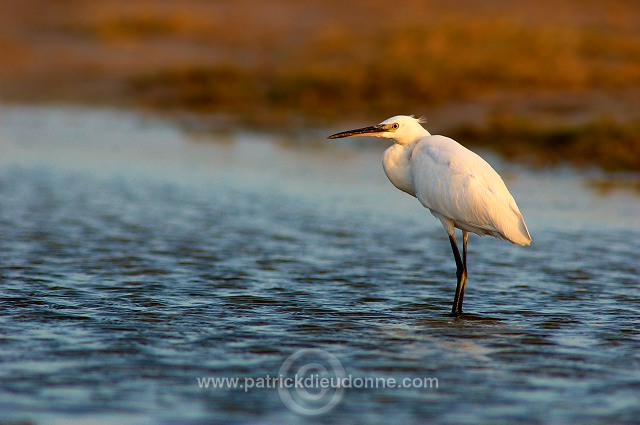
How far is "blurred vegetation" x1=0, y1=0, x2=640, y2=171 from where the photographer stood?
16453 mm

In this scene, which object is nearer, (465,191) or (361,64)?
(465,191)

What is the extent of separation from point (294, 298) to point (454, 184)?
1.43 metres

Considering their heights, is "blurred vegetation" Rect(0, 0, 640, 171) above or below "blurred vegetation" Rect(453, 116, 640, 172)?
above

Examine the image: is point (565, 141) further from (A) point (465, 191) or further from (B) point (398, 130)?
(A) point (465, 191)

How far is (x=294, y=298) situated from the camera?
733cm

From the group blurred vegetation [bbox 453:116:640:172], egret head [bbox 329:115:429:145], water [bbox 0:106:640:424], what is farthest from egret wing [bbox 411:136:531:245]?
blurred vegetation [bbox 453:116:640:172]

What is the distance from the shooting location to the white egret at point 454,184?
6.98 metres

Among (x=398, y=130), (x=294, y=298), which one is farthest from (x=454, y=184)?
(x=294, y=298)

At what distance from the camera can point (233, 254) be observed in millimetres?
9062

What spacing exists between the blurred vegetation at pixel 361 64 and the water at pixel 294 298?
3.06m

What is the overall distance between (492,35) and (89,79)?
904 centimetres

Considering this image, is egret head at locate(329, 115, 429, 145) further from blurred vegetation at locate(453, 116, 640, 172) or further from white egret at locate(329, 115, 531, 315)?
blurred vegetation at locate(453, 116, 640, 172)

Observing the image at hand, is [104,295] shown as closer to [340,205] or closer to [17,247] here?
[17,247]

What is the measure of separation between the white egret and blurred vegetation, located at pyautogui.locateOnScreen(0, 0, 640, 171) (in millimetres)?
7196
